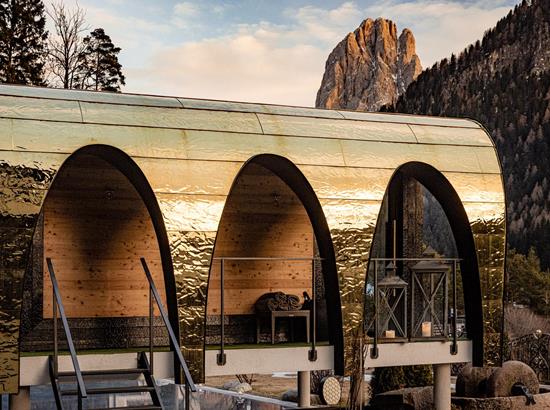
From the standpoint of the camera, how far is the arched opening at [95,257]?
14.2 meters

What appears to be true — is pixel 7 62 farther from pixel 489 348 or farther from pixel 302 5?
pixel 302 5

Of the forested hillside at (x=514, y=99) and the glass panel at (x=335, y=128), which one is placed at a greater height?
the forested hillside at (x=514, y=99)

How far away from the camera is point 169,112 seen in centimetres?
1334

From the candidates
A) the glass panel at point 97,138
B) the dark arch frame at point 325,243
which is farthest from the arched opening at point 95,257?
the dark arch frame at point 325,243

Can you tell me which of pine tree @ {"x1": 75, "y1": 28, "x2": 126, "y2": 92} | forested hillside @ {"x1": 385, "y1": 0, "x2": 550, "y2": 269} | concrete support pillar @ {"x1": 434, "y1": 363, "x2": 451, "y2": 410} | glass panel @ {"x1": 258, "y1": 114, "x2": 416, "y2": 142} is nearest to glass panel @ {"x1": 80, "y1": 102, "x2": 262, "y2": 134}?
glass panel @ {"x1": 258, "y1": 114, "x2": 416, "y2": 142}

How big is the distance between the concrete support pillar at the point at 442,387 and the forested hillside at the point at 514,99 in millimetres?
49392

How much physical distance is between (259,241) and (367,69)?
6113 inches

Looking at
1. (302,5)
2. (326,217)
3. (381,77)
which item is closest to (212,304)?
(326,217)

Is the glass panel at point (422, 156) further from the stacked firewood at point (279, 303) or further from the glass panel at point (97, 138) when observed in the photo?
the glass panel at point (97, 138)

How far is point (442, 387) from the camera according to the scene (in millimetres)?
15430

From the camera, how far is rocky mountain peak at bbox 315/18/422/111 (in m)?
164

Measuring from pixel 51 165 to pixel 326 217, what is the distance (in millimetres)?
3912

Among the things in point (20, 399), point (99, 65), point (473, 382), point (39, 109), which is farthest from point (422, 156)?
point (99, 65)

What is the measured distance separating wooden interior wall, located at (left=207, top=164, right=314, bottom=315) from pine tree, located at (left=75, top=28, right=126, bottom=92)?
27.4 m
